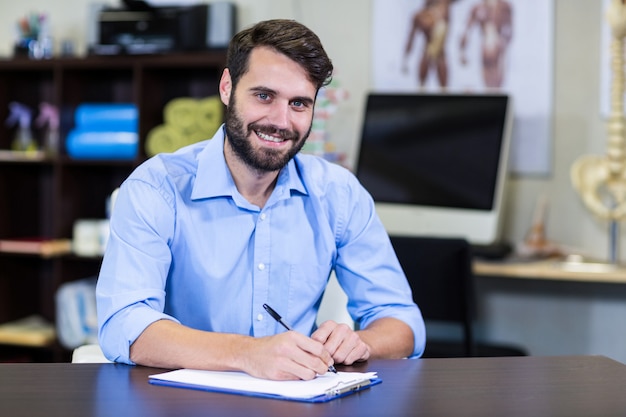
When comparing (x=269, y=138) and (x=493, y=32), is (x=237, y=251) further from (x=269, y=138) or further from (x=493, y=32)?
(x=493, y=32)

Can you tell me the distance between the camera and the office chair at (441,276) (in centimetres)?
289

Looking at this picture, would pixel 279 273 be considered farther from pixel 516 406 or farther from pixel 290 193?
pixel 516 406

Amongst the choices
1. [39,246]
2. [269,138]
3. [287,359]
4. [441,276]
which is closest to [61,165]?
[39,246]

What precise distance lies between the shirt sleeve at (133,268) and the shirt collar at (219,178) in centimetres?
8

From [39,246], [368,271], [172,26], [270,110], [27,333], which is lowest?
[27,333]

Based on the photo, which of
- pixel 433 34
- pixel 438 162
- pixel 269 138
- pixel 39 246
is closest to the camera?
pixel 269 138

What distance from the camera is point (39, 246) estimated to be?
13.7 feet

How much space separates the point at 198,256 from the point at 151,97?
241 centimetres

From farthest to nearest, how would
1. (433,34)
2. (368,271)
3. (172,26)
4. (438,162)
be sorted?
(172,26) < (433,34) < (438,162) < (368,271)

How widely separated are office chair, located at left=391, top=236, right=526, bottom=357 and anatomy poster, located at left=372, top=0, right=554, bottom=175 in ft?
3.22

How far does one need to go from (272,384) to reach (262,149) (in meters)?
0.58

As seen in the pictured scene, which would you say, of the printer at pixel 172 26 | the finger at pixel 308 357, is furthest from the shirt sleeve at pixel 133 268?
the printer at pixel 172 26

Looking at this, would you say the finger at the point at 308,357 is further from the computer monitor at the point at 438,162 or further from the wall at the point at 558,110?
the wall at the point at 558,110

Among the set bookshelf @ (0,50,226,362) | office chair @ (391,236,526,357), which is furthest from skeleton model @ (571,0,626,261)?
bookshelf @ (0,50,226,362)
